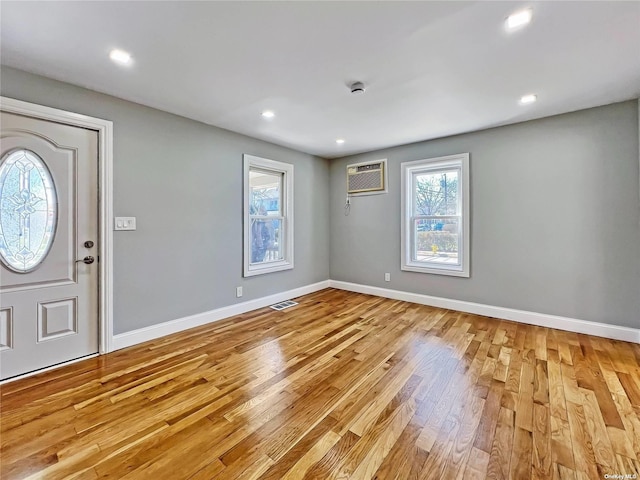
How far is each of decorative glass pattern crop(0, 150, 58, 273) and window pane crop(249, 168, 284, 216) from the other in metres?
2.14

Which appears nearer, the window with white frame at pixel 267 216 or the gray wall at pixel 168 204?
the gray wall at pixel 168 204

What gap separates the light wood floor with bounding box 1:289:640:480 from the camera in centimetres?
143

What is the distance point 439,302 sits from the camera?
162 inches

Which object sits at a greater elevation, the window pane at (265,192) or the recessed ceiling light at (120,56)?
the recessed ceiling light at (120,56)

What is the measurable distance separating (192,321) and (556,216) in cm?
444

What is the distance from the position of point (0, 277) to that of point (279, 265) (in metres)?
2.91

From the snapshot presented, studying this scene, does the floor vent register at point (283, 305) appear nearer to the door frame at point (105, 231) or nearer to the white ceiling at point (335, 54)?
the door frame at point (105, 231)

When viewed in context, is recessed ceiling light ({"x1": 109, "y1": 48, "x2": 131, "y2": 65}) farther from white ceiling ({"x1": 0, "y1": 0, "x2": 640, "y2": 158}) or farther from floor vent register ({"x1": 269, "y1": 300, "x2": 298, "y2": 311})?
floor vent register ({"x1": 269, "y1": 300, "x2": 298, "y2": 311})

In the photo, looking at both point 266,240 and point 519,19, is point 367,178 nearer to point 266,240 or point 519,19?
point 266,240

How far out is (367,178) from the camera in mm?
4855

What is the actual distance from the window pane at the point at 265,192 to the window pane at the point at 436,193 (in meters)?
2.19

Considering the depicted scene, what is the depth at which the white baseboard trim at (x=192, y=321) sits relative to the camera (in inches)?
111

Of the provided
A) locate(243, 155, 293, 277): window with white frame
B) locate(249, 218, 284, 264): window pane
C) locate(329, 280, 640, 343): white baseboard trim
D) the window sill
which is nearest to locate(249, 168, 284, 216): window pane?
locate(243, 155, 293, 277): window with white frame

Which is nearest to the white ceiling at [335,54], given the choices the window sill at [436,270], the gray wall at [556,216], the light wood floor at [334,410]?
the gray wall at [556,216]
